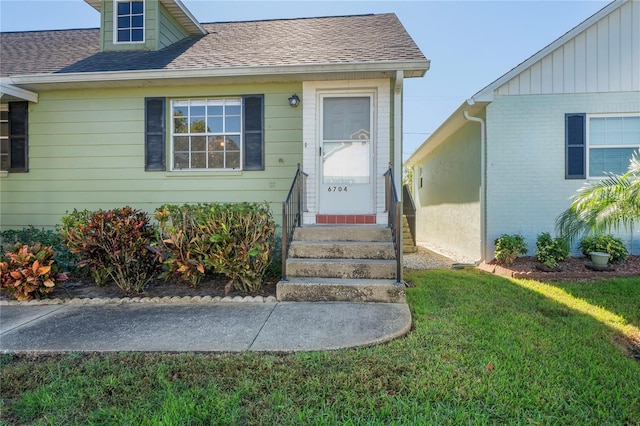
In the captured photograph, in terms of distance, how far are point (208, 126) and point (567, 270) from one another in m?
6.56

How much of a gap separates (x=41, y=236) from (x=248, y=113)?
160 inches

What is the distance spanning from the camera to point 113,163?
6.07 metres

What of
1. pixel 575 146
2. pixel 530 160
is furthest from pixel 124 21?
pixel 575 146

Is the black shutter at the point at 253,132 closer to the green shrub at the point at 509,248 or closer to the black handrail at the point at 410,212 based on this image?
the green shrub at the point at 509,248

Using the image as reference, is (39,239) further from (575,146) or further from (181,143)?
(575,146)

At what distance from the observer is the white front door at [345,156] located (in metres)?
5.67

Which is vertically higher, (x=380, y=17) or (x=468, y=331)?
(x=380, y=17)

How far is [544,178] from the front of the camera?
6309mm

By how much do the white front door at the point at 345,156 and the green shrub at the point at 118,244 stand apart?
9.04ft

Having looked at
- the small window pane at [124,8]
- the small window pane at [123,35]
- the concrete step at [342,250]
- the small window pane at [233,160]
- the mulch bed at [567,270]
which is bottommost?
the mulch bed at [567,270]

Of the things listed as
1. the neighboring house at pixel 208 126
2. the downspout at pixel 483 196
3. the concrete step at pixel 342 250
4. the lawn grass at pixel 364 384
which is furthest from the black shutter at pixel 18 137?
the downspout at pixel 483 196

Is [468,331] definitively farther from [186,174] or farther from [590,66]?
Result: [590,66]

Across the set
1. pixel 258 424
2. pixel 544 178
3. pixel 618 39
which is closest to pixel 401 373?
pixel 258 424

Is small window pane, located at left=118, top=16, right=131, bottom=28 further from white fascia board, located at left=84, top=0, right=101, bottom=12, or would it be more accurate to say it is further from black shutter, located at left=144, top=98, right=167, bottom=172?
black shutter, located at left=144, top=98, right=167, bottom=172
